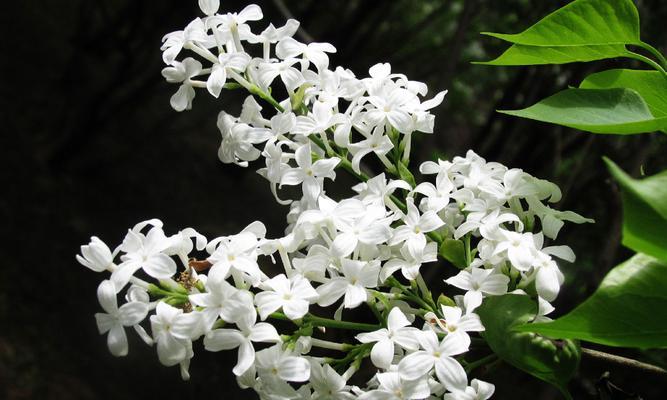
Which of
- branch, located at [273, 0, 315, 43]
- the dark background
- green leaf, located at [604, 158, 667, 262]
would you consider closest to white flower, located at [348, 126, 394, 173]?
green leaf, located at [604, 158, 667, 262]

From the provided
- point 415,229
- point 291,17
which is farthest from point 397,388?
point 291,17

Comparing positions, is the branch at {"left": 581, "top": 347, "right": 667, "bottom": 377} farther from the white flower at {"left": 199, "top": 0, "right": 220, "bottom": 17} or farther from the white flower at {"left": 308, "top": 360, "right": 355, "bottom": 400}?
the white flower at {"left": 199, "top": 0, "right": 220, "bottom": 17}

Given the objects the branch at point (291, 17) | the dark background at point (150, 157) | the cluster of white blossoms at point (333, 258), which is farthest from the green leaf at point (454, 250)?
the branch at point (291, 17)

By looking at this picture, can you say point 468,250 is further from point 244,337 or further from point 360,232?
point 244,337

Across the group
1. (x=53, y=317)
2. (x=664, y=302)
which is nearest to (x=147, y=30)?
(x=53, y=317)

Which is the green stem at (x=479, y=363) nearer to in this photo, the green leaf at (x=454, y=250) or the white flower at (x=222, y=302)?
the green leaf at (x=454, y=250)

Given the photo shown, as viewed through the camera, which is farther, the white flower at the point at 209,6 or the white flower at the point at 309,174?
the white flower at the point at 209,6
